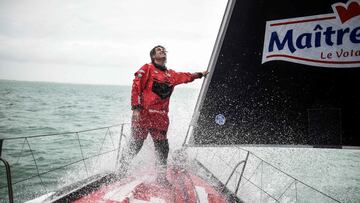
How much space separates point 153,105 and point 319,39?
1898 millimetres

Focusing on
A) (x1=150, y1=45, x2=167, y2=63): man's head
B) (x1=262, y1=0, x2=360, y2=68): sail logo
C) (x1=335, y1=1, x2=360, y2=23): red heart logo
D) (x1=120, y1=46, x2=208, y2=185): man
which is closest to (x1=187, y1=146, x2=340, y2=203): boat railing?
(x1=120, y1=46, x2=208, y2=185): man

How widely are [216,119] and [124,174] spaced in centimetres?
138

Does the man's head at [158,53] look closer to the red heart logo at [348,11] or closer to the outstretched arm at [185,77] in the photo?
the outstretched arm at [185,77]

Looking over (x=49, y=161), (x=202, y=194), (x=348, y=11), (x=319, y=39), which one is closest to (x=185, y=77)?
(x=202, y=194)

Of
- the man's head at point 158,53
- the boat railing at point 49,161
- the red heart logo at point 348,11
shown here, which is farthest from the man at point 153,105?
the red heart logo at point 348,11

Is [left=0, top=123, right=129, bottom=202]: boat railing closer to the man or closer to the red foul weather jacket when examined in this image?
the man

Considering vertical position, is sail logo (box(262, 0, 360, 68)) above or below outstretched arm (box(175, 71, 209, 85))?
above

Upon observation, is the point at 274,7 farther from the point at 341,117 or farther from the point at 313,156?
the point at 313,156

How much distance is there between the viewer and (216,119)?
2.97 metres

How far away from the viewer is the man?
123 inches

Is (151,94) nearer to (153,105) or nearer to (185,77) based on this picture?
(153,105)

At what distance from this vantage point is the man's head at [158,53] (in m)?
3.30

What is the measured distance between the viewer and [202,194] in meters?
2.83

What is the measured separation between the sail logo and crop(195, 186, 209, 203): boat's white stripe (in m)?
1.55
